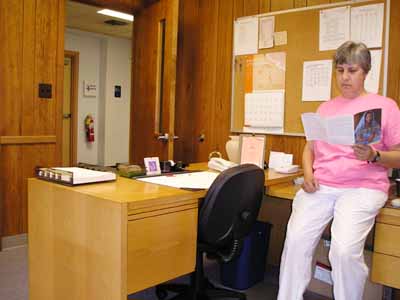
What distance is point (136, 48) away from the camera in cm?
377

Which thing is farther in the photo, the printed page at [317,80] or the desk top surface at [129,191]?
the printed page at [317,80]

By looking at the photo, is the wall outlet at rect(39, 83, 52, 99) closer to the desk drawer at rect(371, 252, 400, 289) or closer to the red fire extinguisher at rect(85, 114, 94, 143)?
the desk drawer at rect(371, 252, 400, 289)

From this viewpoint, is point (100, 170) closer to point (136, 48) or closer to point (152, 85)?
point (152, 85)

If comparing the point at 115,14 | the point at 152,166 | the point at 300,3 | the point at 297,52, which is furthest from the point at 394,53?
the point at 115,14

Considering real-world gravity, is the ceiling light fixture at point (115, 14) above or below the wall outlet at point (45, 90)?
above

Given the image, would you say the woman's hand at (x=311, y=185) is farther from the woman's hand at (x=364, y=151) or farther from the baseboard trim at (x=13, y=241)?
the baseboard trim at (x=13, y=241)

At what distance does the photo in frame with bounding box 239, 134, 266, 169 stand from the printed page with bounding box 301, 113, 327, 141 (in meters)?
0.66

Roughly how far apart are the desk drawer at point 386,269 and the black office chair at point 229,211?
56 centimetres

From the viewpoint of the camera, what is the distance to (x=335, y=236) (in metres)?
1.65

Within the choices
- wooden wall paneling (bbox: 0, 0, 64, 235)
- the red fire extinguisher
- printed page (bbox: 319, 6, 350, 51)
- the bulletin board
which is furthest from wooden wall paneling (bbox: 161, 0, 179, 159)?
the red fire extinguisher

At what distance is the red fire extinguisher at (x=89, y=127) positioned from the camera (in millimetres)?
6547

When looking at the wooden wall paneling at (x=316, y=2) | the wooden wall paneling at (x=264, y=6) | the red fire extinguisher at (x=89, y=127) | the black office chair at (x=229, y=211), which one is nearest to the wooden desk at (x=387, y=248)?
the black office chair at (x=229, y=211)

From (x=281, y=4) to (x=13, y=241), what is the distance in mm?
2679

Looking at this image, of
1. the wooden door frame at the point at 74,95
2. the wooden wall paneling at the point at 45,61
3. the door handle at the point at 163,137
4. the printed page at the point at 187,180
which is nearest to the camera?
the printed page at the point at 187,180
